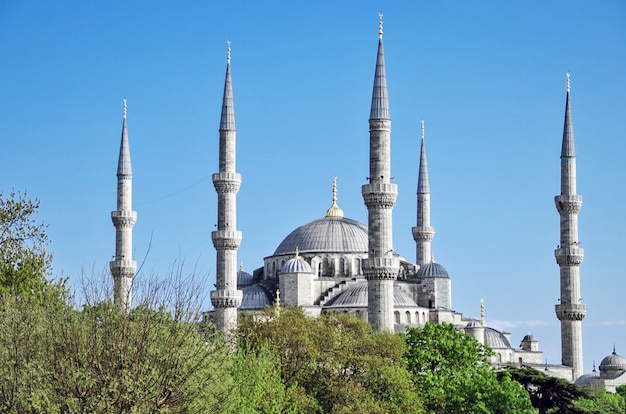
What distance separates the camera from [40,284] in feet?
119

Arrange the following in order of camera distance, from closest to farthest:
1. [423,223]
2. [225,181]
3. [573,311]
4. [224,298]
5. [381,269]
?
[381,269]
[224,298]
[225,181]
[573,311]
[423,223]

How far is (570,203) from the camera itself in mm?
61000

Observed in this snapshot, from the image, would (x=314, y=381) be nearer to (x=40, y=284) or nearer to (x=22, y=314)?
(x=40, y=284)

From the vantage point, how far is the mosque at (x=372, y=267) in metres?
50.2

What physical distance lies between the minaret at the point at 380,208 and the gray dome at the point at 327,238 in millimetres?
18508

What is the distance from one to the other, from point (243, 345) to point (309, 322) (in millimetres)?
2748

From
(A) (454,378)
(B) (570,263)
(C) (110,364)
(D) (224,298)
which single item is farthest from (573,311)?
(C) (110,364)

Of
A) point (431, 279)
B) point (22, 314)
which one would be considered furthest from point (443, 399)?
point (431, 279)

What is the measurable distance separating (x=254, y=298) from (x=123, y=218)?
8.27 meters

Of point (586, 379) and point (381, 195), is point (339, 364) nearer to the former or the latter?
point (381, 195)

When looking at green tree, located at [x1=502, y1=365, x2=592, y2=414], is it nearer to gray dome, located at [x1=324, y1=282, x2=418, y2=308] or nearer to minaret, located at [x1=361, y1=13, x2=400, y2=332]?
minaret, located at [x1=361, y1=13, x2=400, y2=332]

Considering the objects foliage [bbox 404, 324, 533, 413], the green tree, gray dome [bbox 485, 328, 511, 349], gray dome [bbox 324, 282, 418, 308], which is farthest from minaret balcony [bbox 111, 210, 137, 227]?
the green tree

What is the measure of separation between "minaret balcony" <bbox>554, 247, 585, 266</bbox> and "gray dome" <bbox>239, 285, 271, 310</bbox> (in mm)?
14593

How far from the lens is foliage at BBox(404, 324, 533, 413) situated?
39750 mm
